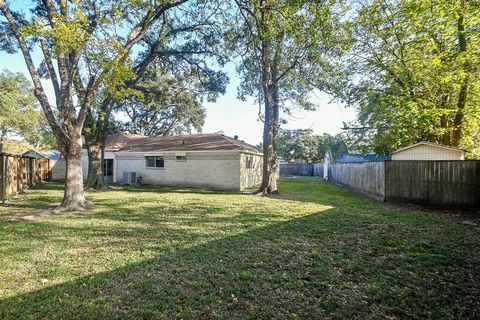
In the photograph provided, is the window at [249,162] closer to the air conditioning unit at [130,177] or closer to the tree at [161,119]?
the air conditioning unit at [130,177]

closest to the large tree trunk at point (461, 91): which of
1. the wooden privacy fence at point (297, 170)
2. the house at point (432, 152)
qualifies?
the house at point (432, 152)

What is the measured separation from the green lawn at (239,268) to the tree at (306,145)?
1460 inches

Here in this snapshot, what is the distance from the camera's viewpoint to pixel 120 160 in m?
19.9

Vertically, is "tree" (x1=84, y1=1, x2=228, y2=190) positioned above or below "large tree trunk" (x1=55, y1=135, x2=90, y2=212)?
above

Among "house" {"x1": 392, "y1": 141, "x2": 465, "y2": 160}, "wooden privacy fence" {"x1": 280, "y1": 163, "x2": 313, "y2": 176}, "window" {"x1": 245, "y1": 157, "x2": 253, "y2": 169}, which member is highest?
"house" {"x1": 392, "y1": 141, "x2": 465, "y2": 160}

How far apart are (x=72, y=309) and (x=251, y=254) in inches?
107

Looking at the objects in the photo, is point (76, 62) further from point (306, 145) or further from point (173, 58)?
point (306, 145)

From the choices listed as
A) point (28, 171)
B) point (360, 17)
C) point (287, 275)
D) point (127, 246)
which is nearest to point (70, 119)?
point (127, 246)

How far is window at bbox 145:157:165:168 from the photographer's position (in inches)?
717

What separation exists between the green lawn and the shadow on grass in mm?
15

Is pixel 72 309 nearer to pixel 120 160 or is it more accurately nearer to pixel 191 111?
pixel 120 160

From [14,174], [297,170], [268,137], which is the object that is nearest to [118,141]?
[14,174]

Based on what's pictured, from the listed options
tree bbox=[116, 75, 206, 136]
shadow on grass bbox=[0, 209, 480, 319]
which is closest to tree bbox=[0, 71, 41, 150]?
tree bbox=[116, 75, 206, 136]

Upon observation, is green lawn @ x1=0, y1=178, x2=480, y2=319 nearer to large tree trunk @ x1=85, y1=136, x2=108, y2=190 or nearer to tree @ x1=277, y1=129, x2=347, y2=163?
large tree trunk @ x1=85, y1=136, x2=108, y2=190
